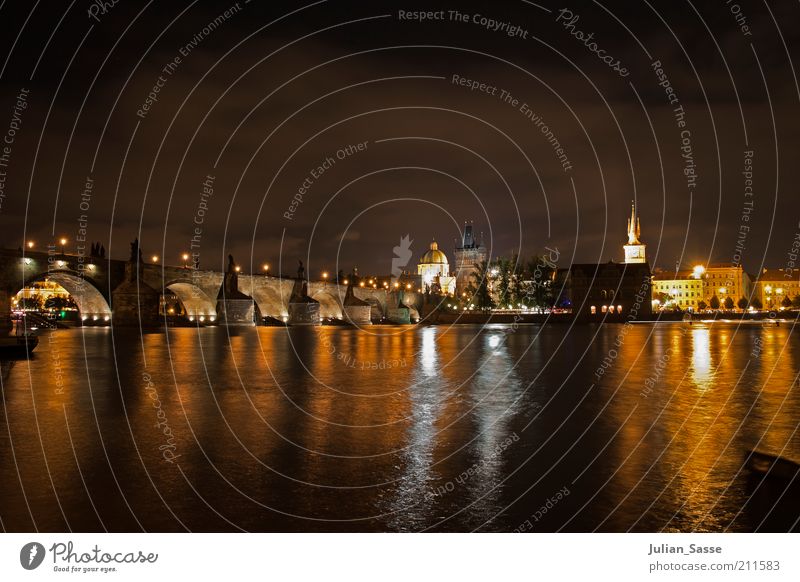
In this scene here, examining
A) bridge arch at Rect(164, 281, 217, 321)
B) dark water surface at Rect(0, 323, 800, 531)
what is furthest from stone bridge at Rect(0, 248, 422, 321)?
dark water surface at Rect(0, 323, 800, 531)

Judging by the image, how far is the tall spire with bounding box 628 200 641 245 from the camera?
184 m

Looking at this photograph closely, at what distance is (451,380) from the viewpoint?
2216 cm

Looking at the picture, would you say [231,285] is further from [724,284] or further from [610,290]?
[724,284]

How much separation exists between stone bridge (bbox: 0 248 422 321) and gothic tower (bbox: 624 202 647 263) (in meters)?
88.9

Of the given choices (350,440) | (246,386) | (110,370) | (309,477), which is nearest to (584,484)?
(309,477)

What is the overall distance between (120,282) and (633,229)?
146 m

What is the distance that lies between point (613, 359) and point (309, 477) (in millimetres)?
23782

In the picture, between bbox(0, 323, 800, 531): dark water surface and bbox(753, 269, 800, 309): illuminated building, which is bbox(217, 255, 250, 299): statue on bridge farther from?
bbox(753, 269, 800, 309): illuminated building

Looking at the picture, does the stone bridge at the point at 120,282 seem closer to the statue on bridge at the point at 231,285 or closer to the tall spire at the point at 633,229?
the statue on bridge at the point at 231,285

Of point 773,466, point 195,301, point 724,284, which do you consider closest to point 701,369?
point 773,466

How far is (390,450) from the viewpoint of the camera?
433 inches

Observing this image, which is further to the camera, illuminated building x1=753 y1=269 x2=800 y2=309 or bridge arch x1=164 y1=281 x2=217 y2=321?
illuminated building x1=753 y1=269 x2=800 y2=309

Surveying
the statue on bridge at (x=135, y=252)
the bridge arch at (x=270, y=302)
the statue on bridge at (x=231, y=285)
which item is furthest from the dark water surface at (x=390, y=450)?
the bridge arch at (x=270, y=302)
